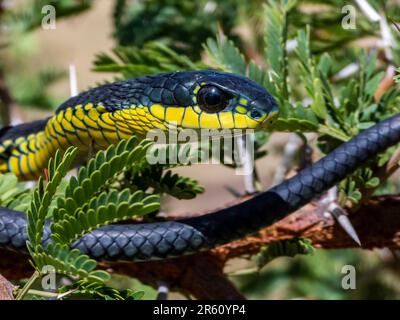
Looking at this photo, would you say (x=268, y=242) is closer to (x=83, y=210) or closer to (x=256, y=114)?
(x=256, y=114)

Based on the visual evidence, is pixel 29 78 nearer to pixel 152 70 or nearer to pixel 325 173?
pixel 152 70

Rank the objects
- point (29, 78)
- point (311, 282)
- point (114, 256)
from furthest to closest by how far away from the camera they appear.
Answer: point (29, 78) < point (311, 282) < point (114, 256)

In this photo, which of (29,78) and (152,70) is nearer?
(152,70)

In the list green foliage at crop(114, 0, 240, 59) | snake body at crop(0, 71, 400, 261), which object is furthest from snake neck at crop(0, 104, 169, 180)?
green foliage at crop(114, 0, 240, 59)

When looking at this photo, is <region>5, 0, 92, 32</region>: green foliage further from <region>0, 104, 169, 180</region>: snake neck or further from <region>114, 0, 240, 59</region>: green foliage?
<region>0, 104, 169, 180</region>: snake neck

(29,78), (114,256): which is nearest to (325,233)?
(114,256)

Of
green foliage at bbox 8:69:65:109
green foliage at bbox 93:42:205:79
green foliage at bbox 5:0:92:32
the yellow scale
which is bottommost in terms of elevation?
the yellow scale

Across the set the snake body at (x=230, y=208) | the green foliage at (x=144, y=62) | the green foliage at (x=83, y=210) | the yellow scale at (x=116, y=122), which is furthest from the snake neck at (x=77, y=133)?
the green foliage at (x=83, y=210)

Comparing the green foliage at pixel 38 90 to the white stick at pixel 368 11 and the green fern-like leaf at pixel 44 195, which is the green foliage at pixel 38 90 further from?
the green fern-like leaf at pixel 44 195
